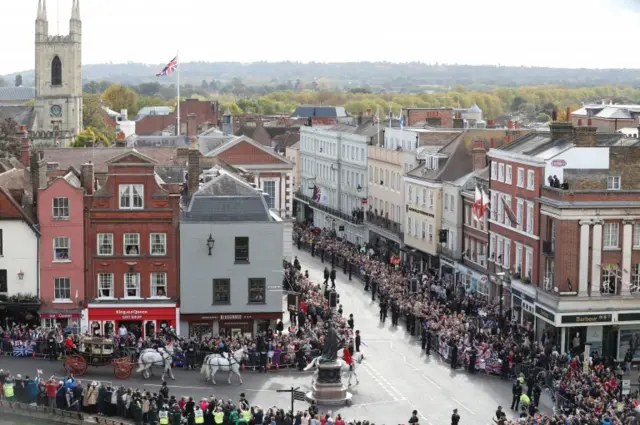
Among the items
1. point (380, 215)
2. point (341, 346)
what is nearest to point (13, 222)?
point (341, 346)

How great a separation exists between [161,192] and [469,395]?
1971 centimetres

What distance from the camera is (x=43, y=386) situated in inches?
2020

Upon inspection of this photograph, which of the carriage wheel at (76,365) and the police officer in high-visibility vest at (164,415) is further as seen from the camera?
the carriage wheel at (76,365)

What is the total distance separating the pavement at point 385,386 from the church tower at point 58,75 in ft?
398

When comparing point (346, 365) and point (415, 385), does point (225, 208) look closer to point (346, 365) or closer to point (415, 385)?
point (346, 365)

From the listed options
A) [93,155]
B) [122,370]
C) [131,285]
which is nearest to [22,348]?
[122,370]

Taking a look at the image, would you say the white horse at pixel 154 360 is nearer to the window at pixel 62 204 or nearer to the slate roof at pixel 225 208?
the slate roof at pixel 225 208

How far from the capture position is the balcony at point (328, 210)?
357ft

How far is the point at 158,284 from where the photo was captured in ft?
215

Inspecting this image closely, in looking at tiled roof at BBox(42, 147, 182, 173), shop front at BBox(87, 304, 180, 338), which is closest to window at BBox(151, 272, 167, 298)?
shop front at BBox(87, 304, 180, 338)

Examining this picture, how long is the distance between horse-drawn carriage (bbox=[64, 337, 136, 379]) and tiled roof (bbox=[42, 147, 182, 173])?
24650 millimetres

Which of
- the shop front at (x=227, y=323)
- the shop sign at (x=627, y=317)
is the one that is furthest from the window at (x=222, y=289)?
the shop sign at (x=627, y=317)

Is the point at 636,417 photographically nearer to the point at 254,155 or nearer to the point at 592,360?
the point at 592,360

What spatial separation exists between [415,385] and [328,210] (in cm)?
6109
